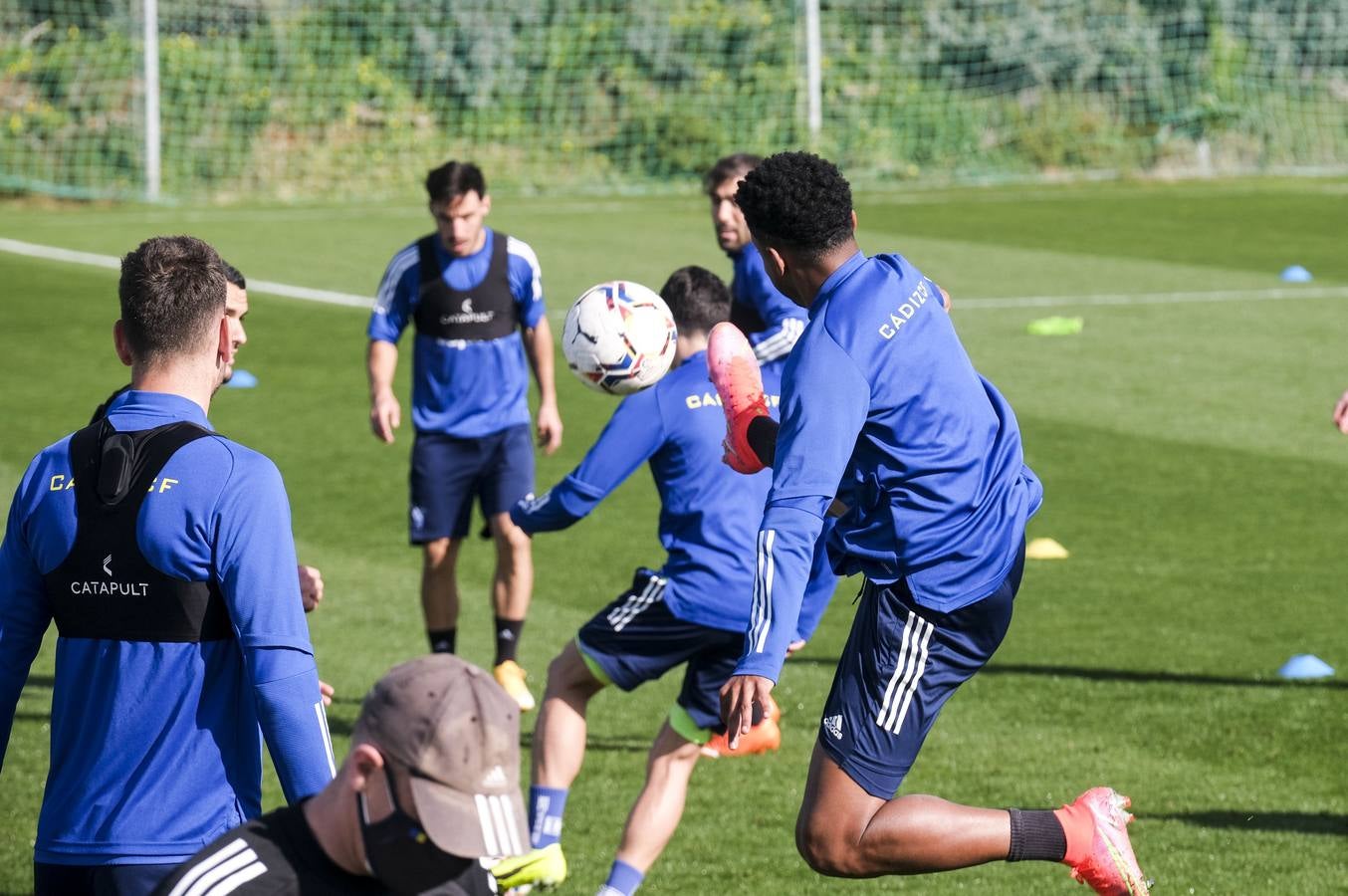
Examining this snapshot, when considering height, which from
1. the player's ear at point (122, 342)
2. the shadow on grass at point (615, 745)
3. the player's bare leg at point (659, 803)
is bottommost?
the shadow on grass at point (615, 745)

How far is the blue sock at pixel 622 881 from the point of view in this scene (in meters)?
6.27

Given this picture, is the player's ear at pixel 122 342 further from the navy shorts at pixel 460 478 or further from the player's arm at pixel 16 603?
the navy shorts at pixel 460 478

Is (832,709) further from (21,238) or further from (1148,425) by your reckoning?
(21,238)

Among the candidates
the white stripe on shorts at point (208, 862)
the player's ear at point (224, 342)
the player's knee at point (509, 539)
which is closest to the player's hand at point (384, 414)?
the player's knee at point (509, 539)

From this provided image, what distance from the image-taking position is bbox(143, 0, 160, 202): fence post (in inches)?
1071

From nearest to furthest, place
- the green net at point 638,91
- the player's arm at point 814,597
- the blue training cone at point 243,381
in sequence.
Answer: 1. the player's arm at point 814,597
2. the blue training cone at point 243,381
3. the green net at point 638,91

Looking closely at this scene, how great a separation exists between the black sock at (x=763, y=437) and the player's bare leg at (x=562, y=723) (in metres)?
1.38

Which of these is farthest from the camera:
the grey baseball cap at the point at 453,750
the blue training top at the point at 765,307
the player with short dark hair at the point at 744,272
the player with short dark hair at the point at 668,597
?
the player with short dark hair at the point at 744,272

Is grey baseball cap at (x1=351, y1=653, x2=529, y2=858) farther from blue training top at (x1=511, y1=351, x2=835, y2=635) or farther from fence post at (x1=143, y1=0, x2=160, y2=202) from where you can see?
fence post at (x1=143, y1=0, x2=160, y2=202)

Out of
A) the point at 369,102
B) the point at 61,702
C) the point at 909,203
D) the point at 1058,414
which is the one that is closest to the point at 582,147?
the point at 369,102

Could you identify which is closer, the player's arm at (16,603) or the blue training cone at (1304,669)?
the player's arm at (16,603)

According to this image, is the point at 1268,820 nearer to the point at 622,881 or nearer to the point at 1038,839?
the point at 1038,839

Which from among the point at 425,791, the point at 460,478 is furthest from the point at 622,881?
the point at 460,478

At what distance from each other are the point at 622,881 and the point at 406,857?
3385 millimetres
